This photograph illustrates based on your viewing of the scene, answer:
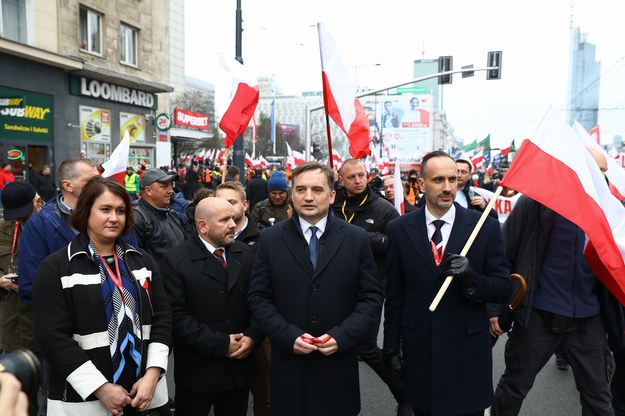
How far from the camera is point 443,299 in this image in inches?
125

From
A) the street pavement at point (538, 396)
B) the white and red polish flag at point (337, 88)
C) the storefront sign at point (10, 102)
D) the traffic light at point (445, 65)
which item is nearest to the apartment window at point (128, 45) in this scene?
the storefront sign at point (10, 102)

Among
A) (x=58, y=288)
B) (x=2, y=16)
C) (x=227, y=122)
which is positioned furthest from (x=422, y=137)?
(x=58, y=288)

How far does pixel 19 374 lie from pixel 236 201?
3173 mm

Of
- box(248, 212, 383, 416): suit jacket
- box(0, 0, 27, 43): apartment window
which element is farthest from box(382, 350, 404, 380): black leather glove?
box(0, 0, 27, 43): apartment window

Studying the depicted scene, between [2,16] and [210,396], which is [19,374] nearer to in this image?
[210,396]

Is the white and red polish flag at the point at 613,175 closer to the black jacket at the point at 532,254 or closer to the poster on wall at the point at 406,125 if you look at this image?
the black jacket at the point at 532,254

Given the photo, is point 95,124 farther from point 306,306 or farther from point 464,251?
point 464,251

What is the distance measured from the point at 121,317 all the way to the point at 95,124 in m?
20.0

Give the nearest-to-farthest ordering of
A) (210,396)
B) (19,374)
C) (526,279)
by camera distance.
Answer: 1. (19,374)
2. (210,396)
3. (526,279)

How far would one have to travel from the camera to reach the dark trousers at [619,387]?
4007mm

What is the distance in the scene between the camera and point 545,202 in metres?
3.29

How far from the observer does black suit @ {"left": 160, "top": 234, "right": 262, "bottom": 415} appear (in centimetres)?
329

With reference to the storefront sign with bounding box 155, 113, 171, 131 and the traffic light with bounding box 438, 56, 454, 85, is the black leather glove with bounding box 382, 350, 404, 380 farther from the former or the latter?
the storefront sign with bounding box 155, 113, 171, 131

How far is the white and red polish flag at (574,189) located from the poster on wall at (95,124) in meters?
19.8
